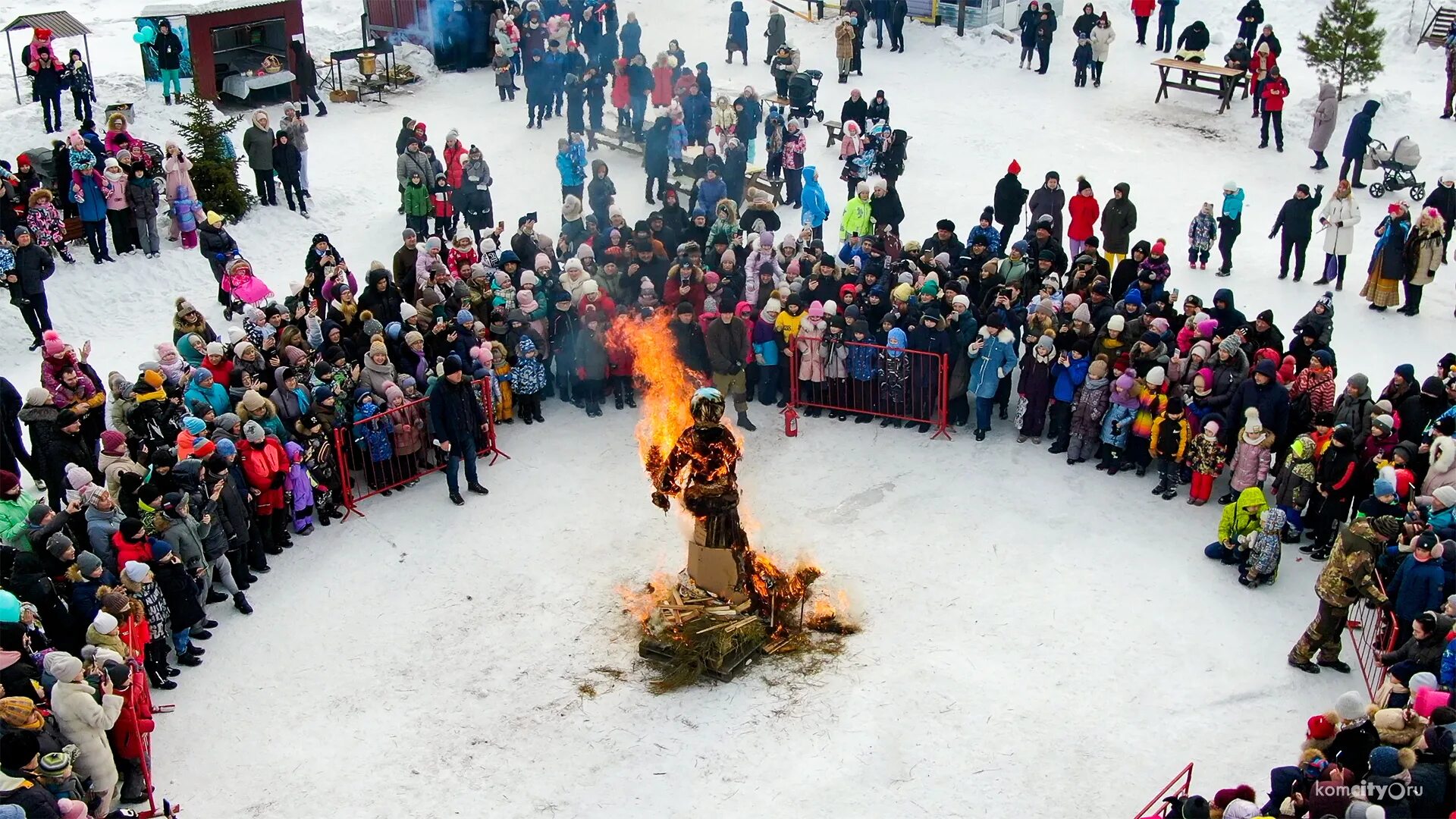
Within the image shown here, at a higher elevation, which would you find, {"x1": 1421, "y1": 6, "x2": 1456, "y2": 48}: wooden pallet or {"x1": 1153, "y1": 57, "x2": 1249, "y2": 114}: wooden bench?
{"x1": 1421, "y1": 6, "x2": 1456, "y2": 48}: wooden pallet

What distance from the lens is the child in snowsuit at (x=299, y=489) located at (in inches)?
550

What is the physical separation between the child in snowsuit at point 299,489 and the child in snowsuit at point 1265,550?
9.29 metres

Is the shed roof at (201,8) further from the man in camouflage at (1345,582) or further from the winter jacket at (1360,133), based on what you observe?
the man in camouflage at (1345,582)

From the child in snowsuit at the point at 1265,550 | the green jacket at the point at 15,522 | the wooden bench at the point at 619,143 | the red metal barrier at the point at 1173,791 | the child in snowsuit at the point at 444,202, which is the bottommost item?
the red metal barrier at the point at 1173,791

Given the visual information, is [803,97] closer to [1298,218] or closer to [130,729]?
[1298,218]

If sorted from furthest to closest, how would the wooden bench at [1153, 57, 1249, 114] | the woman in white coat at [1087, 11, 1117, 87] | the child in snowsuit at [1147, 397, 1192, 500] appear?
the woman in white coat at [1087, 11, 1117, 87] → the wooden bench at [1153, 57, 1249, 114] → the child in snowsuit at [1147, 397, 1192, 500]

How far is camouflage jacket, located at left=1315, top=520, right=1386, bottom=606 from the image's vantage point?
11547mm

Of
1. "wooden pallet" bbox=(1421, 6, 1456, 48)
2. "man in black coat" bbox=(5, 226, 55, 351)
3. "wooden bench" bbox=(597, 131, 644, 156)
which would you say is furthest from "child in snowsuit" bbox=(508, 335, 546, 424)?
"wooden pallet" bbox=(1421, 6, 1456, 48)

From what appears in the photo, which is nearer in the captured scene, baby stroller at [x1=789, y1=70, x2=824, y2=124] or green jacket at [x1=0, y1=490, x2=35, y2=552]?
green jacket at [x1=0, y1=490, x2=35, y2=552]

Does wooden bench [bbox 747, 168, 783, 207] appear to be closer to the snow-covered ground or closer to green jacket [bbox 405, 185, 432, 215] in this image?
green jacket [bbox 405, 185, 432, 215]

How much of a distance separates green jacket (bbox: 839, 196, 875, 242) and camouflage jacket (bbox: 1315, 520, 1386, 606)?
952 cm

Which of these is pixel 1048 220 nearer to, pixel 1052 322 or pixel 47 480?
pixel 1052 322

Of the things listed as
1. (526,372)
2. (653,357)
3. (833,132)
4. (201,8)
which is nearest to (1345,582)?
(653,357)

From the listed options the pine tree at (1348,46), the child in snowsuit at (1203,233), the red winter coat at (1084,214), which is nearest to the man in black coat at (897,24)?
the pine tree at (1348,46)
